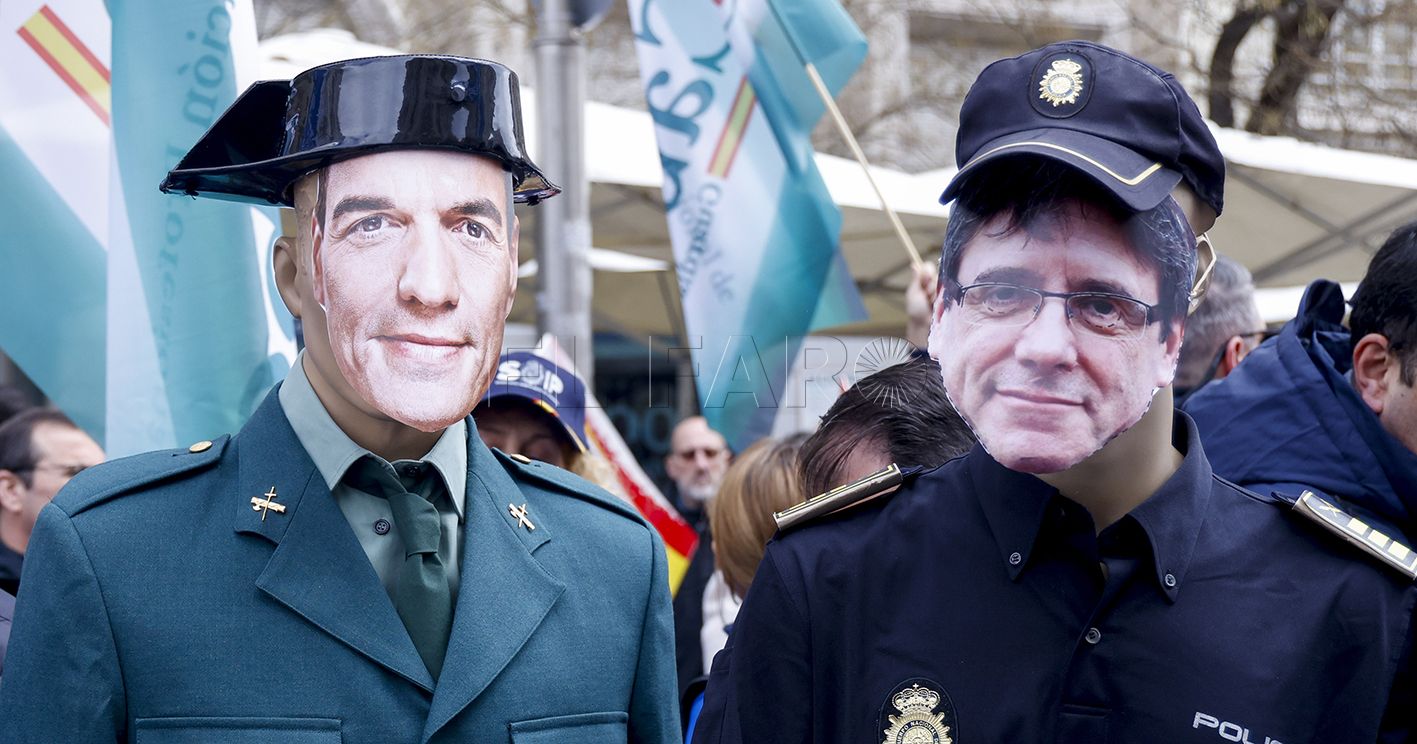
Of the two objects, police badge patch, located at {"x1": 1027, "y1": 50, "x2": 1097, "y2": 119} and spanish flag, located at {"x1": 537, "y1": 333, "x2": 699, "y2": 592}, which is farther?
spanish flag, located at {"x1": 537, "y1": 333, "x2": 699, "y2": 592}

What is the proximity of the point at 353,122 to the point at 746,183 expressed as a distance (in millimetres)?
2771

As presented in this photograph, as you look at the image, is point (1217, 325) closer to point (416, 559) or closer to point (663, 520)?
point (663, 520)

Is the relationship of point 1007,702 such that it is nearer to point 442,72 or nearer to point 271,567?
point 271,567

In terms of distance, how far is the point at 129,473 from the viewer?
1.98m

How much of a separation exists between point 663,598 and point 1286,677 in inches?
35.8

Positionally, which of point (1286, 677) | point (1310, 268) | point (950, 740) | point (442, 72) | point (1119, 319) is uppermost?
point (1310, 268)

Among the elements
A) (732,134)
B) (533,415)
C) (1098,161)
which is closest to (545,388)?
(533,415)

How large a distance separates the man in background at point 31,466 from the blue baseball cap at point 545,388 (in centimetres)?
116

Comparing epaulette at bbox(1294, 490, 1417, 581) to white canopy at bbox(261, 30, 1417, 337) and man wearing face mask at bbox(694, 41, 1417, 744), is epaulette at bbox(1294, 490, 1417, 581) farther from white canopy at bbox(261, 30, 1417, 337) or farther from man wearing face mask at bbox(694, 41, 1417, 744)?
white canopy at bbox(261, 30, 1417, 337)

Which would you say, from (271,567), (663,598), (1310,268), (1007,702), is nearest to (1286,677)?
(1007,702)

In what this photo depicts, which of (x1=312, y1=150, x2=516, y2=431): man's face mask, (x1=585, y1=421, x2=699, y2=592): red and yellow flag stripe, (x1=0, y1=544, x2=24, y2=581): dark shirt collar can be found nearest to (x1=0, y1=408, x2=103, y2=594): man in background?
(x1=0, y1=544, x2=24, y2=581): dark shirt collar

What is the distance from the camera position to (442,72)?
1986 millimetres

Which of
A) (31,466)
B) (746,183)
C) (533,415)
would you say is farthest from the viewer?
(746,183)

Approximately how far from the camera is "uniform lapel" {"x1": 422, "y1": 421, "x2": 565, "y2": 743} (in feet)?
6.34
